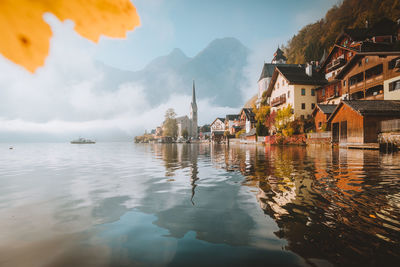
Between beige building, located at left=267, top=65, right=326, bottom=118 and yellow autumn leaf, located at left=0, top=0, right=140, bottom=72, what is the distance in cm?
4709

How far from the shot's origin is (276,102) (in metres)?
50.9

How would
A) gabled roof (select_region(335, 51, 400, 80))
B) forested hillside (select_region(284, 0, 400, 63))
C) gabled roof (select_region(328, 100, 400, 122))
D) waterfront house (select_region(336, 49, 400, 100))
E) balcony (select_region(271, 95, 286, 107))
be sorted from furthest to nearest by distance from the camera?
forested hillside (select_region(284, 0, 400, 63)), balcony (select_region(271, 95, 286, 107)), gabled roof (select_region(335, 51, 400, 80)), waterfront house (select_region(336, 49, 400, 100)), gabled roof (select_region(328, 100, 400, 122))

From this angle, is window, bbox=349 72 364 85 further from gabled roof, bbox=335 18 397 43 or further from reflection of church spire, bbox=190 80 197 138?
reflection of church spire, bbox=190 80 197 138

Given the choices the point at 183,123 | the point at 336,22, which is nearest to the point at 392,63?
the point at 336,22

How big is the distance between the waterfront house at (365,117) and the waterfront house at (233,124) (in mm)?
66724

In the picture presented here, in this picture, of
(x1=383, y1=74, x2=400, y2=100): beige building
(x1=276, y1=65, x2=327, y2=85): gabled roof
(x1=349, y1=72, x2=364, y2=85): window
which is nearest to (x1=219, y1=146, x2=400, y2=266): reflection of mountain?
(x1=383, y1=74, x2=400, y2=100): beige building

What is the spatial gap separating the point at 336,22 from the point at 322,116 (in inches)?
1900

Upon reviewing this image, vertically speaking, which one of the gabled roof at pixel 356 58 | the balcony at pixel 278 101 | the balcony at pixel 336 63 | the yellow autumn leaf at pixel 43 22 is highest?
the balcony at pixel 336 63

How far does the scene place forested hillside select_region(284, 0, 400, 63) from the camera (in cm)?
5147

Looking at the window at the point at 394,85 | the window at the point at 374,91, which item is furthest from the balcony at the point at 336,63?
the window at the point at 394,85

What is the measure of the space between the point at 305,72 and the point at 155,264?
183ft

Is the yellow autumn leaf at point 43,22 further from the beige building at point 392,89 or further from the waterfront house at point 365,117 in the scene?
the beige building at point 392,89

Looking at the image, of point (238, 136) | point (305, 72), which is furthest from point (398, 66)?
point (238, 136)

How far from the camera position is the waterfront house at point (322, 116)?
111 ft
